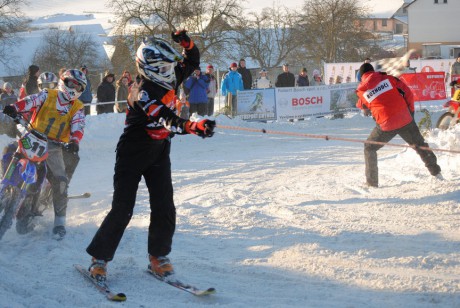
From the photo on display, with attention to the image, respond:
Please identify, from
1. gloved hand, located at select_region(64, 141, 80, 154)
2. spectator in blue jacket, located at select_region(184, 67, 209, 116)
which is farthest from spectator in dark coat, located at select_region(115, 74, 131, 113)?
gloved hand, located at select_region(64, 141, 80, 154)

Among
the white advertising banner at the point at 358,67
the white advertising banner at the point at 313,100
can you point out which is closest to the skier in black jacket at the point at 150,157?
the white advertising banner at the point at 313,100

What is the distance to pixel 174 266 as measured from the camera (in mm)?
6438

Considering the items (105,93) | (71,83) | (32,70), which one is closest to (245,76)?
(105,93)

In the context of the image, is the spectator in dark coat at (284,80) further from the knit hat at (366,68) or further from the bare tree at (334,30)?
the bare tree at (334,30)

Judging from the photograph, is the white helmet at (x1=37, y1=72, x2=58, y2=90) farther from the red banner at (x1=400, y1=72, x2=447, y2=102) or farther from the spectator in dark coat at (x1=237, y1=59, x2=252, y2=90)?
the red banner at (x1=400, y1=72, x2=447, y2=102)

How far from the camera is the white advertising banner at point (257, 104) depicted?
66.5 feet

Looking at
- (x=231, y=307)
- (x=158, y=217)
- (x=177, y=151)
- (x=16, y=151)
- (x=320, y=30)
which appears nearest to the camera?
(x=231, y=307)

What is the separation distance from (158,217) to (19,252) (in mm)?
1977

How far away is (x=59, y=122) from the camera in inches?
311

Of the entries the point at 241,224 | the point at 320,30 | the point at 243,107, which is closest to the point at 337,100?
the point at 243,107

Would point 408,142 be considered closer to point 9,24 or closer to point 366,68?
point 366,68

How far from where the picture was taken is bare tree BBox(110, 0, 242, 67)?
33.2 m

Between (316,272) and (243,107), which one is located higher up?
(243,107)

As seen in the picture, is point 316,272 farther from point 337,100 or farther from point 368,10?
point 368,10
